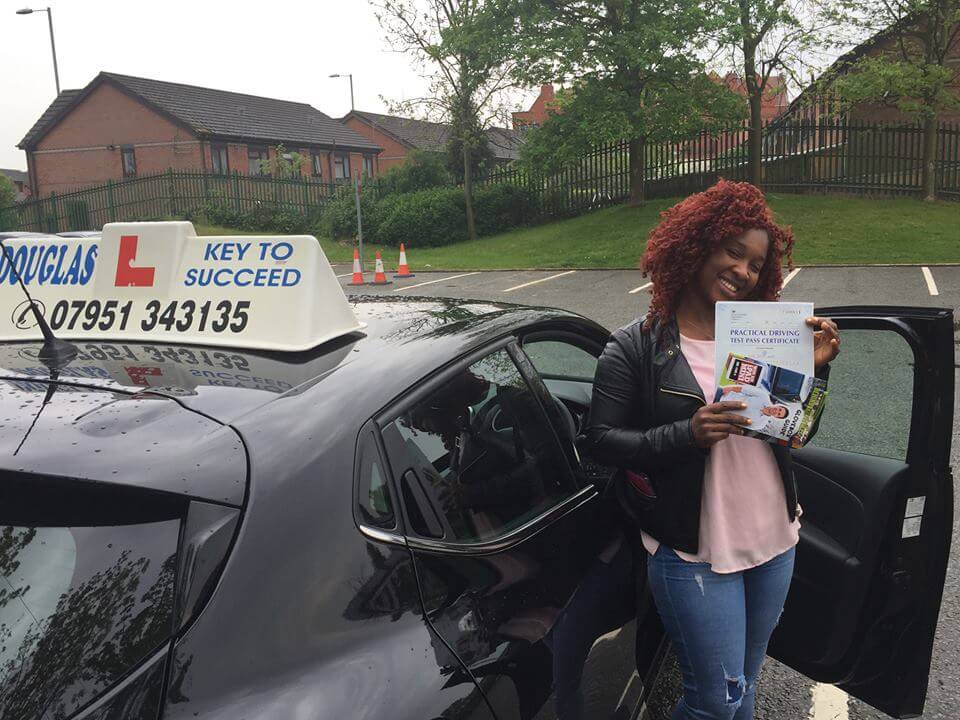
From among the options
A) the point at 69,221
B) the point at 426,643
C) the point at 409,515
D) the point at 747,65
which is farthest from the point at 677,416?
the point at 69,221

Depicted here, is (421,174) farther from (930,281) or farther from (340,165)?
(340,165)

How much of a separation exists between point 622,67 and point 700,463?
1941 cm

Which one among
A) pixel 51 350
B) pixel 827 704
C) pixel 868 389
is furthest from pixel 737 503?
pixel 868 389

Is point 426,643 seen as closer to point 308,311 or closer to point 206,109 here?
point 308,311

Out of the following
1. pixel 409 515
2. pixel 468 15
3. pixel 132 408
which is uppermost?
pixel 468 15

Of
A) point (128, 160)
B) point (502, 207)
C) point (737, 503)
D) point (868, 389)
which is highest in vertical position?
point (128, 160)

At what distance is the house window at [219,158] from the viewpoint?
37875 mm

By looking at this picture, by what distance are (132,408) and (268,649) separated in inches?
22.0

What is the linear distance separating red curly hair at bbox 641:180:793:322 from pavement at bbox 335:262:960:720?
1.65 m

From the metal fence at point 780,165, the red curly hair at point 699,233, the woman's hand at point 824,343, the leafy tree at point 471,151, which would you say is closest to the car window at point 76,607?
the red curly hair at point 699,233

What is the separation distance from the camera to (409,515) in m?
1.51

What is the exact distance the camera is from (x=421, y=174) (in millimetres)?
26203

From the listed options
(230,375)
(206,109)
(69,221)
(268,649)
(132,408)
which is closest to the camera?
(268,649)

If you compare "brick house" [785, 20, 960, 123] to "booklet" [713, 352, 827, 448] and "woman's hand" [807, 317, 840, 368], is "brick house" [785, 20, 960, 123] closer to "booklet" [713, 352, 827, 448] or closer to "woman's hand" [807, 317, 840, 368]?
"woman's hand" [807, 317, 840, 368]
